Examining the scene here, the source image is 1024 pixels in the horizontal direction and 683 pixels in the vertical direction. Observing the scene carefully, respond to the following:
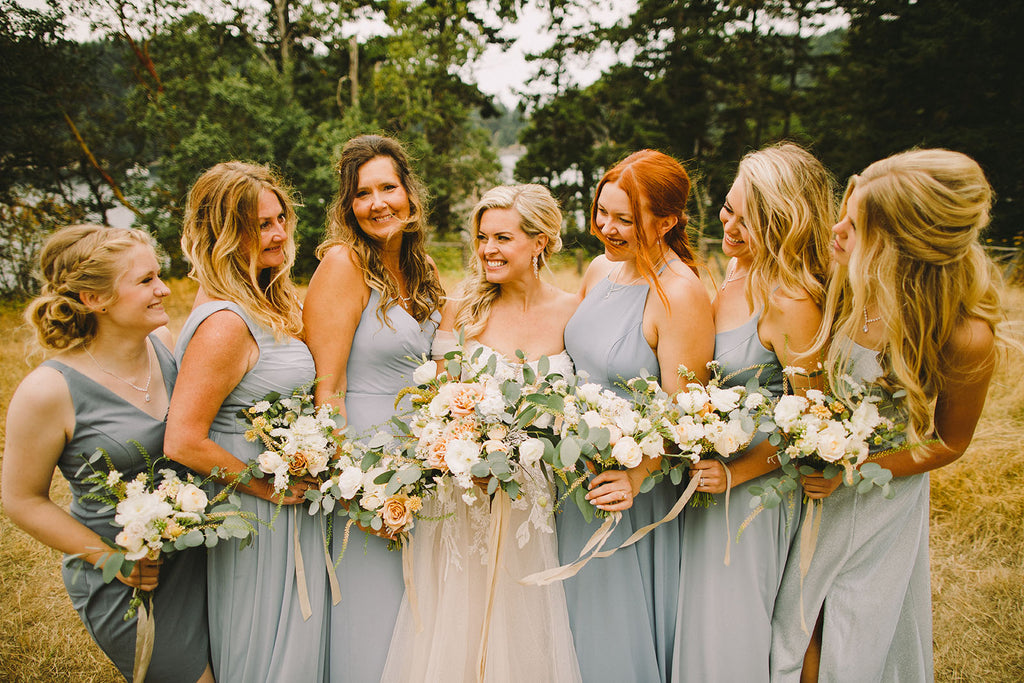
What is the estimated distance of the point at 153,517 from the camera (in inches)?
81.7

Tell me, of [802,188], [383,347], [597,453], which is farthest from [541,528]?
[802,188]

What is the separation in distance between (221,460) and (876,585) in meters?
2.85

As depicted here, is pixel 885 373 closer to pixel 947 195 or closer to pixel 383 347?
pixel 947 195

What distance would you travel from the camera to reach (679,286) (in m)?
2.72

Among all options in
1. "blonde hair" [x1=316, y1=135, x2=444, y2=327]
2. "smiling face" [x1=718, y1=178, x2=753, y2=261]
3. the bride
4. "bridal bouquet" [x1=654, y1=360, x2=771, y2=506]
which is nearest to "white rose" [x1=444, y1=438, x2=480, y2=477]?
the bride

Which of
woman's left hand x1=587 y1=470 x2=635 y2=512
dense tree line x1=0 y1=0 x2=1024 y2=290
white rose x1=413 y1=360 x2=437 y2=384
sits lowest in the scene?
woman's left hand x1=587 y1=470 x2=635 y2=512

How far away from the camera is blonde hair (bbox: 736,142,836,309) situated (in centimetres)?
254

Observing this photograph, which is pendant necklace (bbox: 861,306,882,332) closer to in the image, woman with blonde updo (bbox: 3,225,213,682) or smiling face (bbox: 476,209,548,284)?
smiling face (bbox: 476,209,548,284)

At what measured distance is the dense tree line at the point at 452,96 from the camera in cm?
1560

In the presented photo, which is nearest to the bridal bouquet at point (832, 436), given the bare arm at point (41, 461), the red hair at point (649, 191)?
the red hair at point (649, 191)

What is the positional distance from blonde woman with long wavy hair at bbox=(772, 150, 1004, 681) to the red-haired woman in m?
0.53

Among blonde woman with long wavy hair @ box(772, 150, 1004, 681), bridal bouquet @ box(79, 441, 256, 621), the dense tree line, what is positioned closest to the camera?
bridal bouquet @ box(79, 441, 256, 621)

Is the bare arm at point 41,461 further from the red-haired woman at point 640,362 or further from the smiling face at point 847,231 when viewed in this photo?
the smiling face at point 847,231

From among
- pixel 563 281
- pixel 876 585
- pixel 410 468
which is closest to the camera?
pixel 410 468
